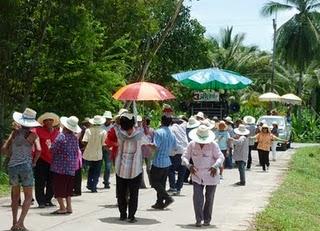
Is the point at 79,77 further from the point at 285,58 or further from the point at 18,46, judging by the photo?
the point at 285,58

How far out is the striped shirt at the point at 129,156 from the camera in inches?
440

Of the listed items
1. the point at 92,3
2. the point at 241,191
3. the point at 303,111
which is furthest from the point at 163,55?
the point at 241,191

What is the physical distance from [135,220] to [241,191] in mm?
5578

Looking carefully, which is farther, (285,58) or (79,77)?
(285,58)

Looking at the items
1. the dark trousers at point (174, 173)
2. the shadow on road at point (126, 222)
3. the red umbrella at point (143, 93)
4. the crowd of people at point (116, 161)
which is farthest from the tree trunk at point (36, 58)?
the shadow on road at point (126, 222)

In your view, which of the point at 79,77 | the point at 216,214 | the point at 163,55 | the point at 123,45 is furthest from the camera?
the point at 163,55

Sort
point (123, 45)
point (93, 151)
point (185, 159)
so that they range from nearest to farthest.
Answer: point (185, 159), point (93, 151), point (123, 45)

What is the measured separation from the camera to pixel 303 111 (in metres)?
51.8

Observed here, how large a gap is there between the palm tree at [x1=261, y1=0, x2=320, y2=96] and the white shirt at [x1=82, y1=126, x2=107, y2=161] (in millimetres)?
39369

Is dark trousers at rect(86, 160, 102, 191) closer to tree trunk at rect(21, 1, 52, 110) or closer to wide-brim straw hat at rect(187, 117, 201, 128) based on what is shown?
wide-brim straw hat at rect(187, 117, 201, 128)

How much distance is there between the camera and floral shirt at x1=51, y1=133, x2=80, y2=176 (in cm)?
1154

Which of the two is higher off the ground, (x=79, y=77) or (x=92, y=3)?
(x=92, y=3)

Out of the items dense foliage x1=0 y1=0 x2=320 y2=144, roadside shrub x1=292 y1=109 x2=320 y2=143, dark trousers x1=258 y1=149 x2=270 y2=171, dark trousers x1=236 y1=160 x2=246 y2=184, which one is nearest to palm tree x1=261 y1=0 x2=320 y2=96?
roadside shrub x1=292 y1=109 x2=320 y2=143

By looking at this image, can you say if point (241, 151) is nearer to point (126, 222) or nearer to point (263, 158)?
point (263, 158)
